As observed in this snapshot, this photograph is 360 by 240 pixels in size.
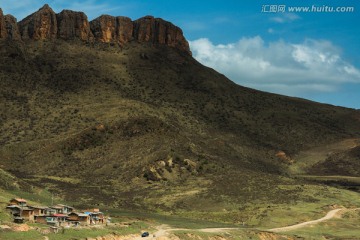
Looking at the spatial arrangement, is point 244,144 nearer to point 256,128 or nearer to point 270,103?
point 256,128

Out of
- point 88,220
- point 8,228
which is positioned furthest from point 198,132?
point 8,228

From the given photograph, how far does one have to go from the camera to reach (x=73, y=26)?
7564 inches

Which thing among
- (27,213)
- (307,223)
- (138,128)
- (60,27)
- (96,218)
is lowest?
(307,223)

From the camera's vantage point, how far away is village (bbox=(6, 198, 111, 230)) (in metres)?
61.3

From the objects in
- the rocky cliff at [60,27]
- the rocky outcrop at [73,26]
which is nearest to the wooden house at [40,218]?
the rocky cliff at [60,27]

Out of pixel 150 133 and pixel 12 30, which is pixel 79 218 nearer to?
pixel 150 133

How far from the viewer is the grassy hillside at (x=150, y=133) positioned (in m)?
103

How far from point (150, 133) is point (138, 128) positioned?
336cm

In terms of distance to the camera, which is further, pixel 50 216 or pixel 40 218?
pixel 40 218

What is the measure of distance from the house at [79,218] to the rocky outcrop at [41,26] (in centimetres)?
12778

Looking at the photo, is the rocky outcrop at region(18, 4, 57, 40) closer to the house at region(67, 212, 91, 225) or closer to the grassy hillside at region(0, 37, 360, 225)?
the grassy hillside at region(0, 37, 360, 225)

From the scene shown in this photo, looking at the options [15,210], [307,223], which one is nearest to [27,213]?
[15,210]

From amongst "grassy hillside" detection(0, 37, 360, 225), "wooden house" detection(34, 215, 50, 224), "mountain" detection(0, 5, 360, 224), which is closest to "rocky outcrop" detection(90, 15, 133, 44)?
"mountain" detection(0, 5, 360, 224)

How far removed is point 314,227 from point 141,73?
11084 centimetres
